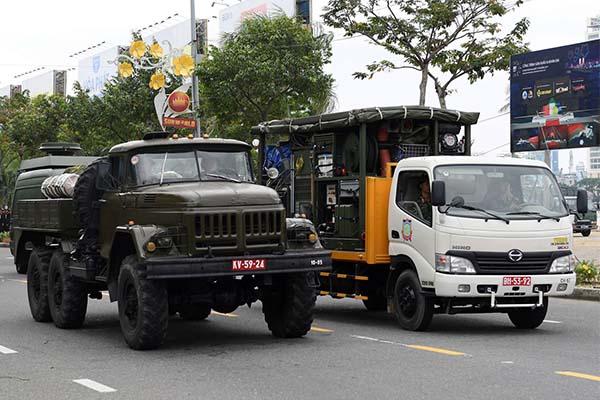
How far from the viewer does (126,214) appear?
12.3 metres

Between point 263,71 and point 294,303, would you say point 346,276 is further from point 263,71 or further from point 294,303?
point 263,71

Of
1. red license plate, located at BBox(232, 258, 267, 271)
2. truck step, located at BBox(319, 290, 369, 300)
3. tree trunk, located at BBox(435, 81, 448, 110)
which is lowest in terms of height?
truck step, located at BBox(319, 290, 369, 300)

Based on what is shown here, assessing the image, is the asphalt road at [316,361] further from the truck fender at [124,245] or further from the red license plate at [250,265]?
the red license plate at [250,265]

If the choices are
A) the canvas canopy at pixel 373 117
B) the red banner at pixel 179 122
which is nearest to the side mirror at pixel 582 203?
the canvas canopy at pixel 373 117

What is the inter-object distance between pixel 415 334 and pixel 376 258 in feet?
4.80

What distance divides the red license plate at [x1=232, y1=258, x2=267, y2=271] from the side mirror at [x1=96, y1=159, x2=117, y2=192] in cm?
242

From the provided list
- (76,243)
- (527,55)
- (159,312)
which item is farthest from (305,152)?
(527,55)

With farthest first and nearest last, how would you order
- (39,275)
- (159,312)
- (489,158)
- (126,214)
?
(39,275)
(489,158)
(126,214)
(159,312)

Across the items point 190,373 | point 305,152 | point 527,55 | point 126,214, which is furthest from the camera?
point 527,55

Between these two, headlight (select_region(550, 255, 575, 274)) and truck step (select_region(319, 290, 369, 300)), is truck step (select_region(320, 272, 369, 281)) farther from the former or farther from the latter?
headlight (select_region(550, 255, 575, 274))

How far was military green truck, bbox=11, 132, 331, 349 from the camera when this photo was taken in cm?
1133

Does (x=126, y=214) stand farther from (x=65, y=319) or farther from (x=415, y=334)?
(x=415, y=334)

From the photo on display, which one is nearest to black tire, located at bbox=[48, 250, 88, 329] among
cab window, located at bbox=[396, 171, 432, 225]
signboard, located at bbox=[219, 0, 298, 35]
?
cab window, located at bbox=[396, 171, 432, 225]

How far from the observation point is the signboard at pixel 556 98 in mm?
23359
